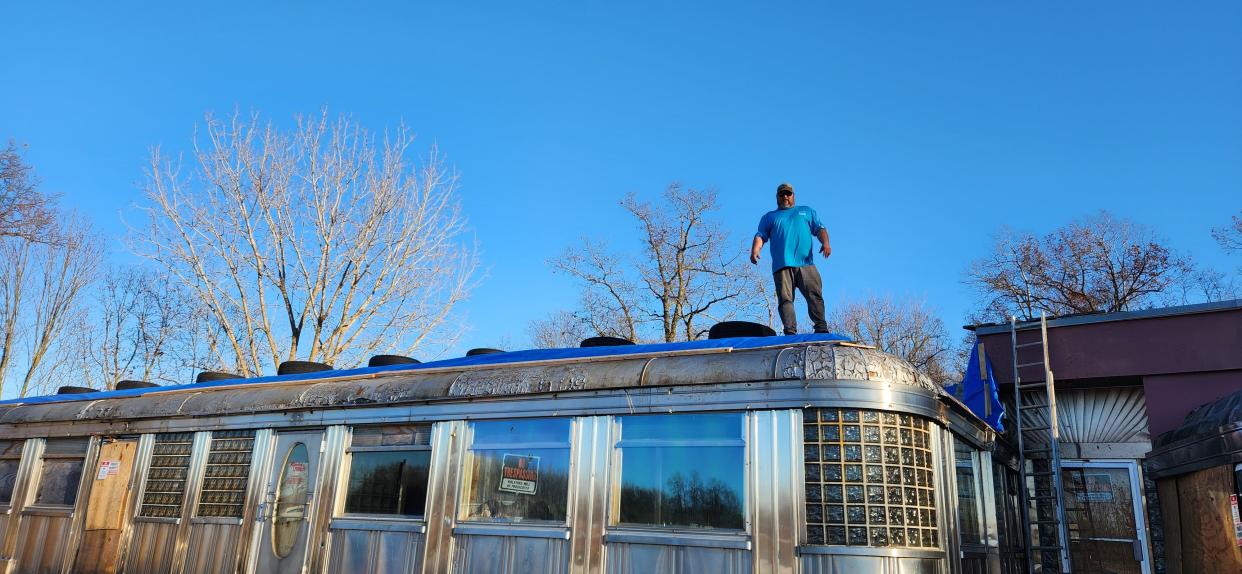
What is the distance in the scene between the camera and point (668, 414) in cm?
700

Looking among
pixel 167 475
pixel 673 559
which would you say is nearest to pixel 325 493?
pixel 167 475

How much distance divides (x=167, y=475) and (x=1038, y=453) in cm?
1154

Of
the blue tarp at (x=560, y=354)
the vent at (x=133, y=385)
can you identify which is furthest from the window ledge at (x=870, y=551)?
the vent at (x=133, y=385)

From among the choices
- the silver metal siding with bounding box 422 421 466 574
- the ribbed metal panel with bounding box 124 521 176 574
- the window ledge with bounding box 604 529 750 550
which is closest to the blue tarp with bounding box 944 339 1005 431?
the window ledge with bounding box 604 529 750 550

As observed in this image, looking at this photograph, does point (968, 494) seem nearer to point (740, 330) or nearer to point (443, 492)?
point (740, 330)

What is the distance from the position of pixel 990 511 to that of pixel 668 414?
13.2 feet

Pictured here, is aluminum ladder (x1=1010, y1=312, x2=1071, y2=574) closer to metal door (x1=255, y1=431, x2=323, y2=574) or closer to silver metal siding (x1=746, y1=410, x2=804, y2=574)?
silver metal siding (x1=746, y1=410, x2=804, y2=574)

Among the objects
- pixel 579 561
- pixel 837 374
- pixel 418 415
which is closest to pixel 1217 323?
pixel 837 374

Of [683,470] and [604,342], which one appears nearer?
[683,470]

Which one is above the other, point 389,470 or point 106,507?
Answer: point 389,470

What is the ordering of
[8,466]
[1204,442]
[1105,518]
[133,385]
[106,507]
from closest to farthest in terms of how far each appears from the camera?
1. [1204,442]
2. [106,507]
3. [1105,518]
4. [8,466]
5. [133,385]

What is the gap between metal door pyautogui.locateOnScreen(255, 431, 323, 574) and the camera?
886 cm

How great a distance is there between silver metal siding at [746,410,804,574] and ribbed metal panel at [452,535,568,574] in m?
1.73

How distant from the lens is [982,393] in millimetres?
11664
